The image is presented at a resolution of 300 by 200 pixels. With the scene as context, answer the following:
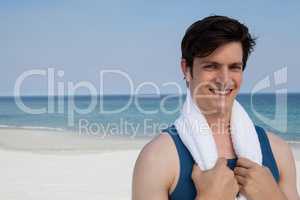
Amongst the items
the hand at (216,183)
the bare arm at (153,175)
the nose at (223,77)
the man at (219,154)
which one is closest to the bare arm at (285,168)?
the man at (219,154)

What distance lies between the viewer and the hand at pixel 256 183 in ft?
6.33

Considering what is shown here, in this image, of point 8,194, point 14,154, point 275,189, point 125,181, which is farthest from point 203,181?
point 14,154

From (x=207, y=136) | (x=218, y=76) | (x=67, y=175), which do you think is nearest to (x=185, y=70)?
(x=218, y=76)

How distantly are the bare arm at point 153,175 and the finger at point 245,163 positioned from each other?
0.29 meters

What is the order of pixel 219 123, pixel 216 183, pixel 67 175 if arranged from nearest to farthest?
pixel 216 183
pixel 219 123
pixel 67 175

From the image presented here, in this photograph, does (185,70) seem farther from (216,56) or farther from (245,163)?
(245,163)

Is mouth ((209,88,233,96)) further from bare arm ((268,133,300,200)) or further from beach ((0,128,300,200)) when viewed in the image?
beach ((0,128,300,200))

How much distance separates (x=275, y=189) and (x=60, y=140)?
1940cm

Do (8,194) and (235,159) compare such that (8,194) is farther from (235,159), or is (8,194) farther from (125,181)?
(235,159)

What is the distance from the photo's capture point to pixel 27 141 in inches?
788

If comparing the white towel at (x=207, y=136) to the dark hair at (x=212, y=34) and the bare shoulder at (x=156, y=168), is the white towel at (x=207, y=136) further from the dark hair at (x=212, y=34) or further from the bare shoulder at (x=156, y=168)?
the dark hair at (x=212, y=34)

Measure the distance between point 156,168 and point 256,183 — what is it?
0.39m

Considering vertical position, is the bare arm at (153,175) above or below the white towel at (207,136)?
below

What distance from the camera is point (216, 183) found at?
187 cm
